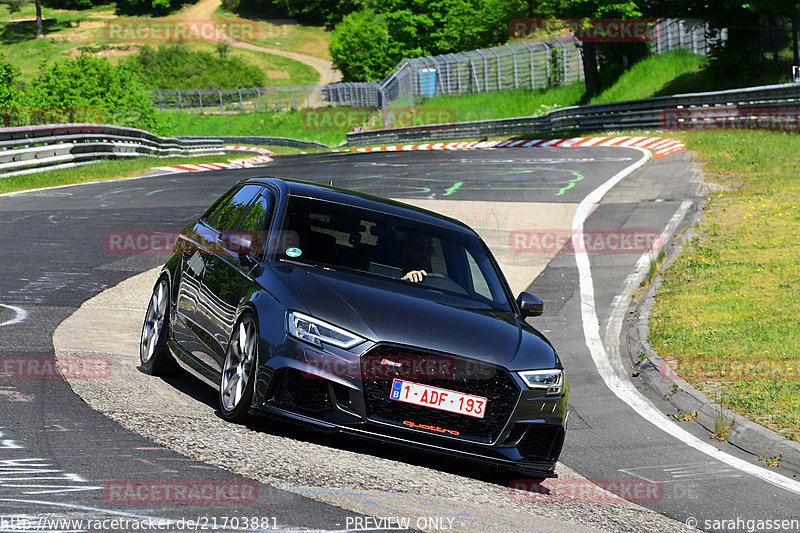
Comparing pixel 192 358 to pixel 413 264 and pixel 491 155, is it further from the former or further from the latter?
pixel 491 155

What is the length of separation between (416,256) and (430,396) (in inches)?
61.3

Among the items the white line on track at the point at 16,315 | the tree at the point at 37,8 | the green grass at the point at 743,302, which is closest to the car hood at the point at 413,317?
the green grass at the point at 743,302

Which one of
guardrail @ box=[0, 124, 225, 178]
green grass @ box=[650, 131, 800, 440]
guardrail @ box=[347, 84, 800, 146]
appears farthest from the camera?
guardrail @ box=[347, 84, 800, 146]

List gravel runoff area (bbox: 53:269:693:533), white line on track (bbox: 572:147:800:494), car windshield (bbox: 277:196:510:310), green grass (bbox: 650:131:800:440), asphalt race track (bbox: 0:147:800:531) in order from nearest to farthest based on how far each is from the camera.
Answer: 1. asphalt race track (bbox: 0:147:800:531)
2. gravel runoff area (bbox: 53:269:693:533)
3. car windshield (bbox: 277:196:510:310)
4. white line on track (bbox: 572:147:800:494)
5. green grass (bbox: 650:131:800:440)

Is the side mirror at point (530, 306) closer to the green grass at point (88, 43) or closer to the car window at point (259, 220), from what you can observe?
the car window at point (259, 220)

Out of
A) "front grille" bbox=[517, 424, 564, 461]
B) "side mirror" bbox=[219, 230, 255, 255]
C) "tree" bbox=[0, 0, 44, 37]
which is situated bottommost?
"front grille" bbox=[517, 424, 564, 461]

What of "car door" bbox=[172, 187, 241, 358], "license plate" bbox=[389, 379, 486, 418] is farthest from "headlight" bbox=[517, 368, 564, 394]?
"car door" bbox=[172, 187, 241, 358]

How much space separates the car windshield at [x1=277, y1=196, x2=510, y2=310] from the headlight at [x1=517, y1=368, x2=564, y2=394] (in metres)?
0.94

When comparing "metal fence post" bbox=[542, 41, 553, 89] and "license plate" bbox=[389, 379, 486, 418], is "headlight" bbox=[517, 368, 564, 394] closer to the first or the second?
"license plate" bbox=[389, 379, 486, 418]

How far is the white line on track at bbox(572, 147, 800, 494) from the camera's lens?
7.86 metres

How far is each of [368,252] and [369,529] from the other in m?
2.91

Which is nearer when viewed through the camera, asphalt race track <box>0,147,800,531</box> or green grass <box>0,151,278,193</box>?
asphalt race track <box>0,147,800,531</box>

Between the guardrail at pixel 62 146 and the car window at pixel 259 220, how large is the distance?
1855cm

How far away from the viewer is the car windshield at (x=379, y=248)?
7.33m
